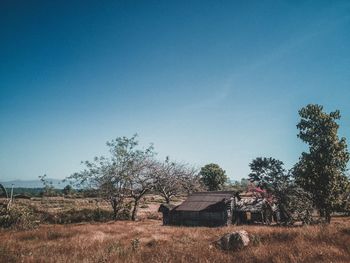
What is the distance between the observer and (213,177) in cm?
6938

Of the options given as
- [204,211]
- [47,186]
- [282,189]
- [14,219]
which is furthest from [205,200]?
[47,186]

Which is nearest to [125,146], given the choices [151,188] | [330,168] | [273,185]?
[151,188]

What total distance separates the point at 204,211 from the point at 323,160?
16.7 m

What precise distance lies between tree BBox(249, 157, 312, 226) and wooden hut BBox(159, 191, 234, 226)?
5.68 meters

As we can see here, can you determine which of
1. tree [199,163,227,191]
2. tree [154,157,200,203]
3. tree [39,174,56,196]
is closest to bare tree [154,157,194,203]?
tree [154,157,200,203]

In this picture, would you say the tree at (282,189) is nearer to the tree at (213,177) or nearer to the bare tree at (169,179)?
the bare tree at (169,179)

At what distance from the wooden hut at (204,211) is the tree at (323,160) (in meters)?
10.6

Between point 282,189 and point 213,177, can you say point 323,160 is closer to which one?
point 282,189

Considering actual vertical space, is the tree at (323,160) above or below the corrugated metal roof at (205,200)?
above

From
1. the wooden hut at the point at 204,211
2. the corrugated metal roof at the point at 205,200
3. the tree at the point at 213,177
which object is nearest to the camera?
the wooden hut at the point at 204,211

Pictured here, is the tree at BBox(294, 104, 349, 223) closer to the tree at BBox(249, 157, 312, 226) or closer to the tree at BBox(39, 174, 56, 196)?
the tree at BBox(249, 157, 312, 226)

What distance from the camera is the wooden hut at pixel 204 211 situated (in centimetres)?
3484

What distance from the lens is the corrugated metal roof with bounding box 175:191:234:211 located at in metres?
35.9

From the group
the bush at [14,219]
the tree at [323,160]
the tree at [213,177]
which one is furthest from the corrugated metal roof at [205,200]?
the tree at [213,177]
